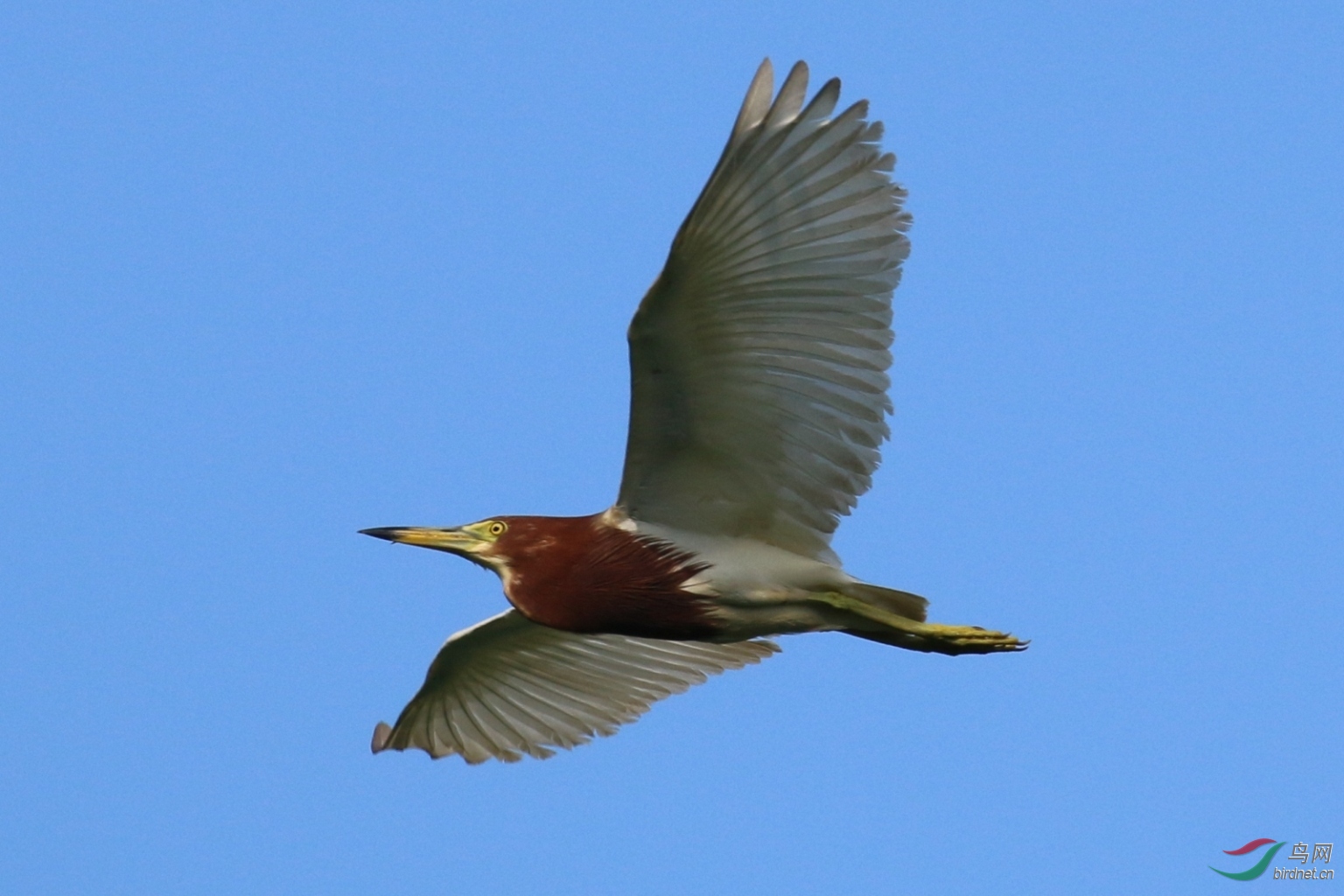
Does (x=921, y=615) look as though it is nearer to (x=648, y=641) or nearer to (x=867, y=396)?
(x=867, y=396)

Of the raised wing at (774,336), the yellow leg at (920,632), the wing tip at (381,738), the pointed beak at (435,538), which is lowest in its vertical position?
the wing tip at (381,738)

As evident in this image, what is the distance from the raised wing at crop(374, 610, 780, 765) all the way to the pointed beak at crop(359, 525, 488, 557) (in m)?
1.28

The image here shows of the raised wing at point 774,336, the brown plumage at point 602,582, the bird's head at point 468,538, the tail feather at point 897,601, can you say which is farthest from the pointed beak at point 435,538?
the tail feather at point 897,601

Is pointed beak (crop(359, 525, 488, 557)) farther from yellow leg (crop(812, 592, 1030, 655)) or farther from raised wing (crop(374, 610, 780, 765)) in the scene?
yellow leg (crop(812, 592, 1030, 655))

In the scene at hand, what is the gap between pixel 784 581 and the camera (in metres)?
9.23

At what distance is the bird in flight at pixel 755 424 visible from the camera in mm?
8172

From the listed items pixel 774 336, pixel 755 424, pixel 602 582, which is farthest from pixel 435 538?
pixel 774 336

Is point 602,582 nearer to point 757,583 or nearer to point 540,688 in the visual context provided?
point 757,583

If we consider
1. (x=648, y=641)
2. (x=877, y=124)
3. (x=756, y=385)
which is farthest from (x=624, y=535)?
(x=877, y=124)

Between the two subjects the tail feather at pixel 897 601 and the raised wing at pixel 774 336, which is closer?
the raised wing at pixel 774 336

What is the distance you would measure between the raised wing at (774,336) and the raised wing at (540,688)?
6.01 ft

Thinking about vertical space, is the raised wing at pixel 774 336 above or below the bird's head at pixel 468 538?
above

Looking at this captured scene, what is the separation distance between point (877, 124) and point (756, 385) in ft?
4.90

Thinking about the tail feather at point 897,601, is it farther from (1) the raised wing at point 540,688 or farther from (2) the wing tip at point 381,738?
(2) the wing tip at point 381,738
